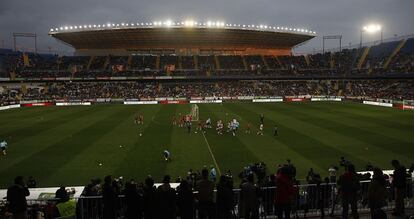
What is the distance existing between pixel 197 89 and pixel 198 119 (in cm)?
4648

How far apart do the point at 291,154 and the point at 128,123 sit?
22.3 m

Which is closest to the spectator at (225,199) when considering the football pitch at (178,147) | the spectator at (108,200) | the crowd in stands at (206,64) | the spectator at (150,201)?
the spectator at (150,201)

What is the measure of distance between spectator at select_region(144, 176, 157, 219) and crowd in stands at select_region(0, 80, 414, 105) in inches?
2821

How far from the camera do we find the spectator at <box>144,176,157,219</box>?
361 inches

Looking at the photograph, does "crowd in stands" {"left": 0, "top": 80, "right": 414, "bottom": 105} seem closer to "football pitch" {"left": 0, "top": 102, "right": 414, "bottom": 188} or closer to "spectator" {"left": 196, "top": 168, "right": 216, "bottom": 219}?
"football pitch" {"left": 0, "top": 102, "right": 414, "bottom": 188}

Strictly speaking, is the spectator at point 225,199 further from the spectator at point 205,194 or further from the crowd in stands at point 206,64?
the crowd in stands at point 206,64

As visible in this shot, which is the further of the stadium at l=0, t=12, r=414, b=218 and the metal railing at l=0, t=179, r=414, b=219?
the stadium at l=0, t=12, r=414, b=218

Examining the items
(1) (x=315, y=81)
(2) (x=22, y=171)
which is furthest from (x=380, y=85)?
(2) (x=22, y=171)

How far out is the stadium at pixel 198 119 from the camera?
37.0ft

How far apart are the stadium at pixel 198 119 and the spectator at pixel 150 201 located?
0.17 feet

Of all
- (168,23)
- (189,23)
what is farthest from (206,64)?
(168,23)

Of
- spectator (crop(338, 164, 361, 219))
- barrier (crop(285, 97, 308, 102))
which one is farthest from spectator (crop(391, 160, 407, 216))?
barrier (crop(285, 97, 308, 102))

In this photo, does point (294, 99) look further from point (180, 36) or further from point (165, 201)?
point (165, 201)

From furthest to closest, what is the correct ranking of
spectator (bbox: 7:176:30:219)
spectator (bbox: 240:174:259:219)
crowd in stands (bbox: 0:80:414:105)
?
crowd in stands (bbox: 0:80:414:105) < spectator (bbox: 240:174:259:219) < spectator (bbox: 7:176:30:219)
